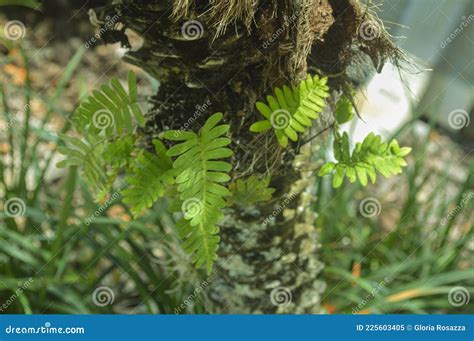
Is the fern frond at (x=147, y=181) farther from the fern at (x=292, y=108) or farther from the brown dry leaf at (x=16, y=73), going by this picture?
the brown dry leaf at (x=16, y=73)

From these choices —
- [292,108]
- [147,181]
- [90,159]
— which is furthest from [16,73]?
[292,108]

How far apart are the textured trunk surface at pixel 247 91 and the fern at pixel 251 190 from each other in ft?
0.07

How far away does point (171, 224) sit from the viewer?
2.08 meters

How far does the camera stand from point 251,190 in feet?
4.21

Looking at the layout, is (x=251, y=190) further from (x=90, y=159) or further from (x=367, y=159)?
(x=90, y=159)

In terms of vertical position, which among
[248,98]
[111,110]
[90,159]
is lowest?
[90,159]

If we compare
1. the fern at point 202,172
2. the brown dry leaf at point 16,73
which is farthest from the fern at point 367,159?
the brown dry leaf at point 16,73

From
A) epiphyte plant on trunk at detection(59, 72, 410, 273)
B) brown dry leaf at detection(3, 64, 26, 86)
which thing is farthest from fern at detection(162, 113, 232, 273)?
brown dry leaf at detection(3, 64, 26, 86)

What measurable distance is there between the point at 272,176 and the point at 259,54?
1.01 feet

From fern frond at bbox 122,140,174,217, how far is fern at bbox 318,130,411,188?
12.6 inches

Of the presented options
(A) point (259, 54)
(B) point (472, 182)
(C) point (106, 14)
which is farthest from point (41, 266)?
(B) point (472, 182)

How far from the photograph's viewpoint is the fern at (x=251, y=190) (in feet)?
4.16

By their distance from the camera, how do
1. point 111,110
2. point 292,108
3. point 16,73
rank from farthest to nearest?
point 16,73
point 111,110
point 292,108

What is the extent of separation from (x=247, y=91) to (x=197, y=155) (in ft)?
0.57
